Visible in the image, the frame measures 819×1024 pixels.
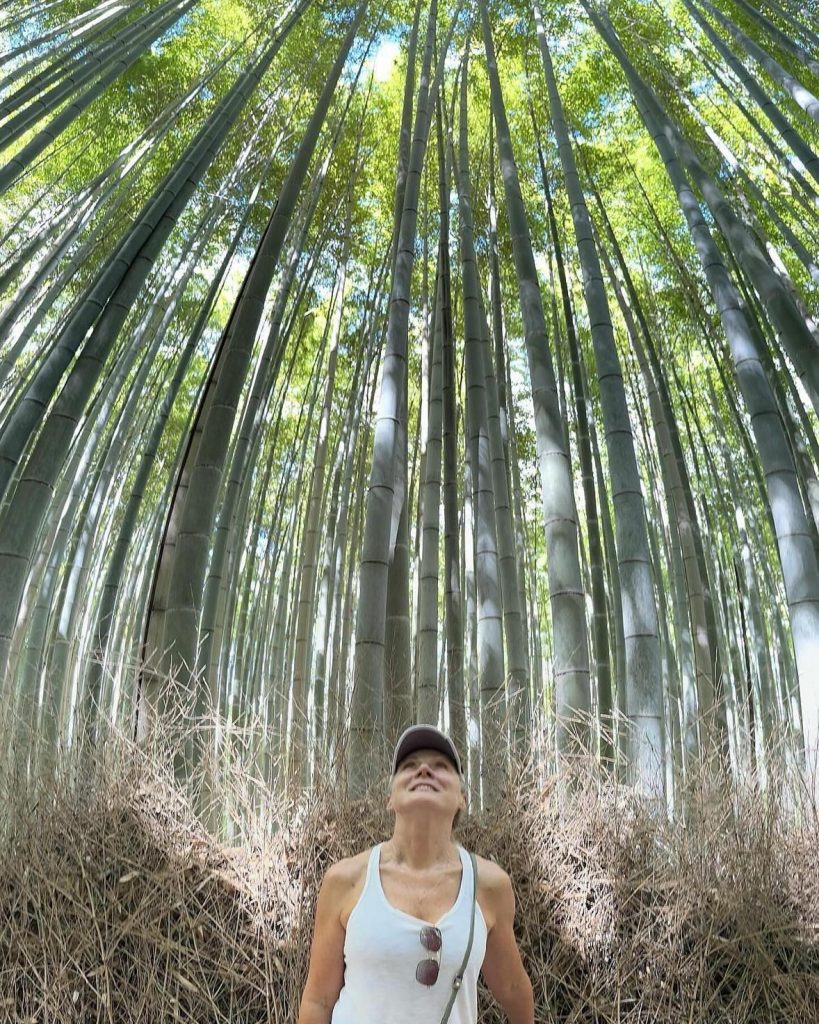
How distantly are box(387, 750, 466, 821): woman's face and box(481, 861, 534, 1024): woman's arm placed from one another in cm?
13

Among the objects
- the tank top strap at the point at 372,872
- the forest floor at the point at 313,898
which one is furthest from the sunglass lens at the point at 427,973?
the forest floor at the point at 313,898

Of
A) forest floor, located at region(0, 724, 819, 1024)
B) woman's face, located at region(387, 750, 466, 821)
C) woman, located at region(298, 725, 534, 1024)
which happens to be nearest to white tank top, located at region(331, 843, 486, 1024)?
woman, located at region(298, 725, 534, 1024)

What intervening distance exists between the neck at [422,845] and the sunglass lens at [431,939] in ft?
0.38

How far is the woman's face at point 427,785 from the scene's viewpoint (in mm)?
1213

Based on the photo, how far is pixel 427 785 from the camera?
4.04ft

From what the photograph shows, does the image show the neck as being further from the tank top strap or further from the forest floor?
the forest floor

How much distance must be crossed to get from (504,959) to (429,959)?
0.21 meters

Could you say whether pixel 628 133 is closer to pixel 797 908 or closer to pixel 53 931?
pixel 797 908

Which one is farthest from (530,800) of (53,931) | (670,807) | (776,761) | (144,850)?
(53,931)

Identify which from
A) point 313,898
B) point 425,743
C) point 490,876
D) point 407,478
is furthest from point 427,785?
point 407,478

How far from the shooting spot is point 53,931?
203 cm

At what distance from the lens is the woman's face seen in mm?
1213

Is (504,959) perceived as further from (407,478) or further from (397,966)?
(407,478)

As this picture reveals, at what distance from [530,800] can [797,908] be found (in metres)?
0.69
